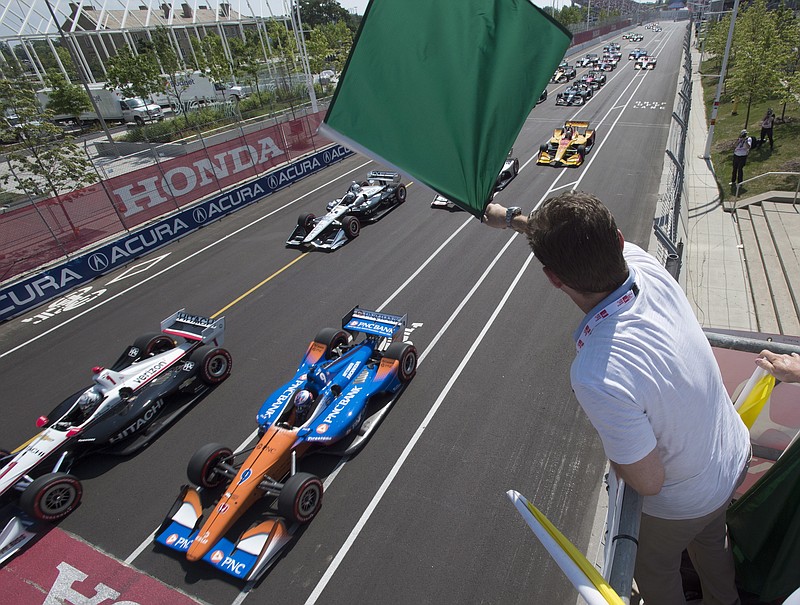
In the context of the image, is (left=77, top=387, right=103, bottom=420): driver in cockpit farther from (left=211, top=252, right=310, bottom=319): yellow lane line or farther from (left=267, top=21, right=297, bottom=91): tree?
(left=267, top=21, right=297, bottom=91): tree

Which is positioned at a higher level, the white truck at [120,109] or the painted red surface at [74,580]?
the white truck at [120,109]

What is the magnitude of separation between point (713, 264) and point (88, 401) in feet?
44.2

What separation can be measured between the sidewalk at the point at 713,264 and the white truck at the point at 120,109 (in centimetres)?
3846

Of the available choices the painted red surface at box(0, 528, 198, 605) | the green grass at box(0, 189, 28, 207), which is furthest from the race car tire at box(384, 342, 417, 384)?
the green grass at box(0, 189, 28, 207)

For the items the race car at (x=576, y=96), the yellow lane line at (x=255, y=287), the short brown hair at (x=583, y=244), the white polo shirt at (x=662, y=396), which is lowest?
the race car at (x=576, y=96)

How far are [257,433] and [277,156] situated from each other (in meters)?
17.7

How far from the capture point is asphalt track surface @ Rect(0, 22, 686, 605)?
5629 mm

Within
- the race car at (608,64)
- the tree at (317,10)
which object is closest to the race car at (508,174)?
the race car at (608,64)

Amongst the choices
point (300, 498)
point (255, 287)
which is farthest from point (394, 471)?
point (255, 287)

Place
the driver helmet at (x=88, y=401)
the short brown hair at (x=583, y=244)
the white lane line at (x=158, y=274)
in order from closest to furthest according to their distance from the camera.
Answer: the short brown hair at (x=583, y=244)
the driver helmet at (x=88, y=401)
the white lane line at (x=158, y=274)

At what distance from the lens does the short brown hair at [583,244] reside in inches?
70.2

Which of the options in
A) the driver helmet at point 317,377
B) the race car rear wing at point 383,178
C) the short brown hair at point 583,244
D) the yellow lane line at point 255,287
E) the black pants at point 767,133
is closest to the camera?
the short brown hair at point 583,244

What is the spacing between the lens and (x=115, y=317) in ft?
39.3

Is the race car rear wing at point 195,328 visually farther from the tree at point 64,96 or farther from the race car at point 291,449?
the tree at point 64,96
